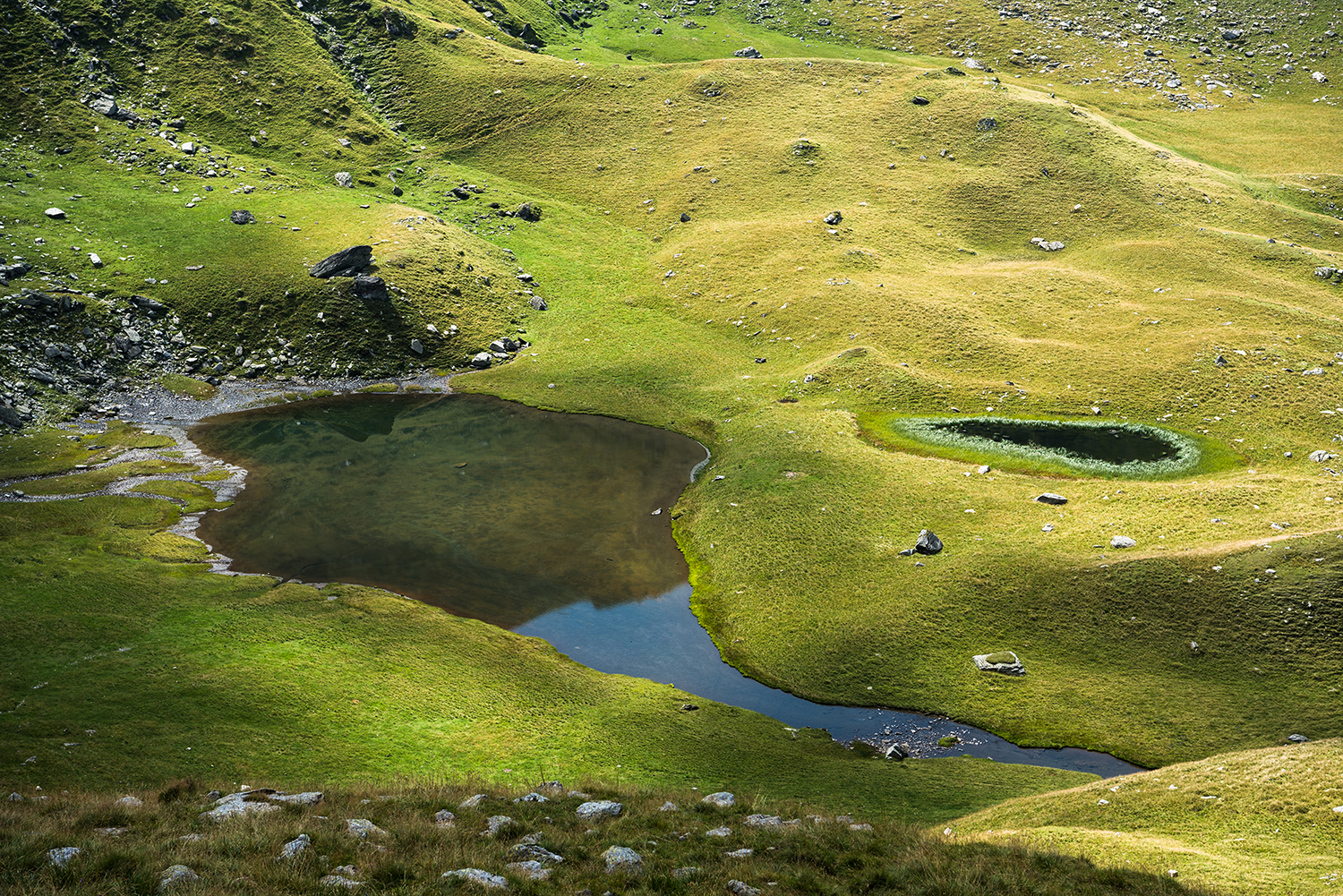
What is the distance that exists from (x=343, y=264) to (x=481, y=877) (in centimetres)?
8140

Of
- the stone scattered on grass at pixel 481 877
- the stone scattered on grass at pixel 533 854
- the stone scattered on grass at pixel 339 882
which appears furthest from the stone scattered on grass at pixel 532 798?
the stone scattered on grass at pixel 339 882

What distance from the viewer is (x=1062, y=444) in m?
58.4

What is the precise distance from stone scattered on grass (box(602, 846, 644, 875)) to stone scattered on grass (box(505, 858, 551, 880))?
1382 millimetres

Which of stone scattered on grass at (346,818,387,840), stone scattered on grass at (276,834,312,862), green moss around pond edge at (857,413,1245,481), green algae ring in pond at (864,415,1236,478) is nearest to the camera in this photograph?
stone scattered on grass at (276,834,312,862)

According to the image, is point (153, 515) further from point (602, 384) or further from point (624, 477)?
point (602, 384)

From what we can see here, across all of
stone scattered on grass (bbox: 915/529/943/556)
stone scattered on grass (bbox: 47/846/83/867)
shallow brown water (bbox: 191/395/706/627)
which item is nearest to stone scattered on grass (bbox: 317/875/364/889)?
stone scattered on grass (bbox: 47/846/83/867)

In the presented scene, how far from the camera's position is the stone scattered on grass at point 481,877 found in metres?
15.5

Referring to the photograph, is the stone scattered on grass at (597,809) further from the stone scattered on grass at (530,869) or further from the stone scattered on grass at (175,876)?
the stone scattered on grass at (175,876)

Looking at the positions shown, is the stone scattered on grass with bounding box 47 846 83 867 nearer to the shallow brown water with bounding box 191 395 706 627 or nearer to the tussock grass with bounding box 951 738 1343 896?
the tussock grass with bounding box 951 738 1343 896

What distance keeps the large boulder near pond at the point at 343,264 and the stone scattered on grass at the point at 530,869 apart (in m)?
79.9

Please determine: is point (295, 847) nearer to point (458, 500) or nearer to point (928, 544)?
point (928, 544)

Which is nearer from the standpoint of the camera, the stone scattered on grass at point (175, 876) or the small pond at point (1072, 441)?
the stone scattered on grass at point (175, 876)

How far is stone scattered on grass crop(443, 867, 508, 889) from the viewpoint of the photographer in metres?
Answer: 15.5

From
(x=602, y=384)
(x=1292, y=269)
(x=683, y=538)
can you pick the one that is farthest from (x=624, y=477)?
(x=1292, y=269)
